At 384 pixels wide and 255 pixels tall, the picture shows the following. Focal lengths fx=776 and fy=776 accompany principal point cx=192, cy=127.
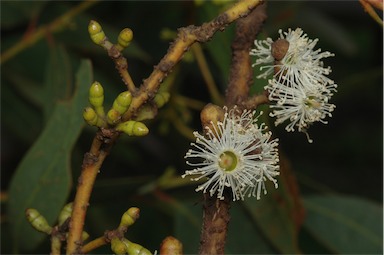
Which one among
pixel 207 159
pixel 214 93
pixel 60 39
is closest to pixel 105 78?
pixel 60 39

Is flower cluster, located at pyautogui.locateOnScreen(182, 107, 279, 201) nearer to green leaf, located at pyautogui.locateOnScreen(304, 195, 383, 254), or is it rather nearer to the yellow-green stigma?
the yellow-green stigma

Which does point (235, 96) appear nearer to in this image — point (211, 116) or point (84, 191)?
point (211, 116)

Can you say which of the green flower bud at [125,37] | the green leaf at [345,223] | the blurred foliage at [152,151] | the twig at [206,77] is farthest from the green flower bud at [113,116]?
the green leaf at [345,223]

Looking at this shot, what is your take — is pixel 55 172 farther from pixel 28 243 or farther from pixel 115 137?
pixel 115 137

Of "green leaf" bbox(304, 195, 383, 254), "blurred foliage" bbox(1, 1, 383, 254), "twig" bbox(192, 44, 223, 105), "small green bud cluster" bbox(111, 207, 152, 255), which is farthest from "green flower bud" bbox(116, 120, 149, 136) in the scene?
"green leaf" bbox(304, 195, 383, 254)

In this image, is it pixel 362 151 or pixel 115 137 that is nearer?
pixel 115 137

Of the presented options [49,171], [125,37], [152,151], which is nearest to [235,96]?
[125,37]

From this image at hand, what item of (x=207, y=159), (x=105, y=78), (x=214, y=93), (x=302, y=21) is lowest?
(x=207, y=159)
